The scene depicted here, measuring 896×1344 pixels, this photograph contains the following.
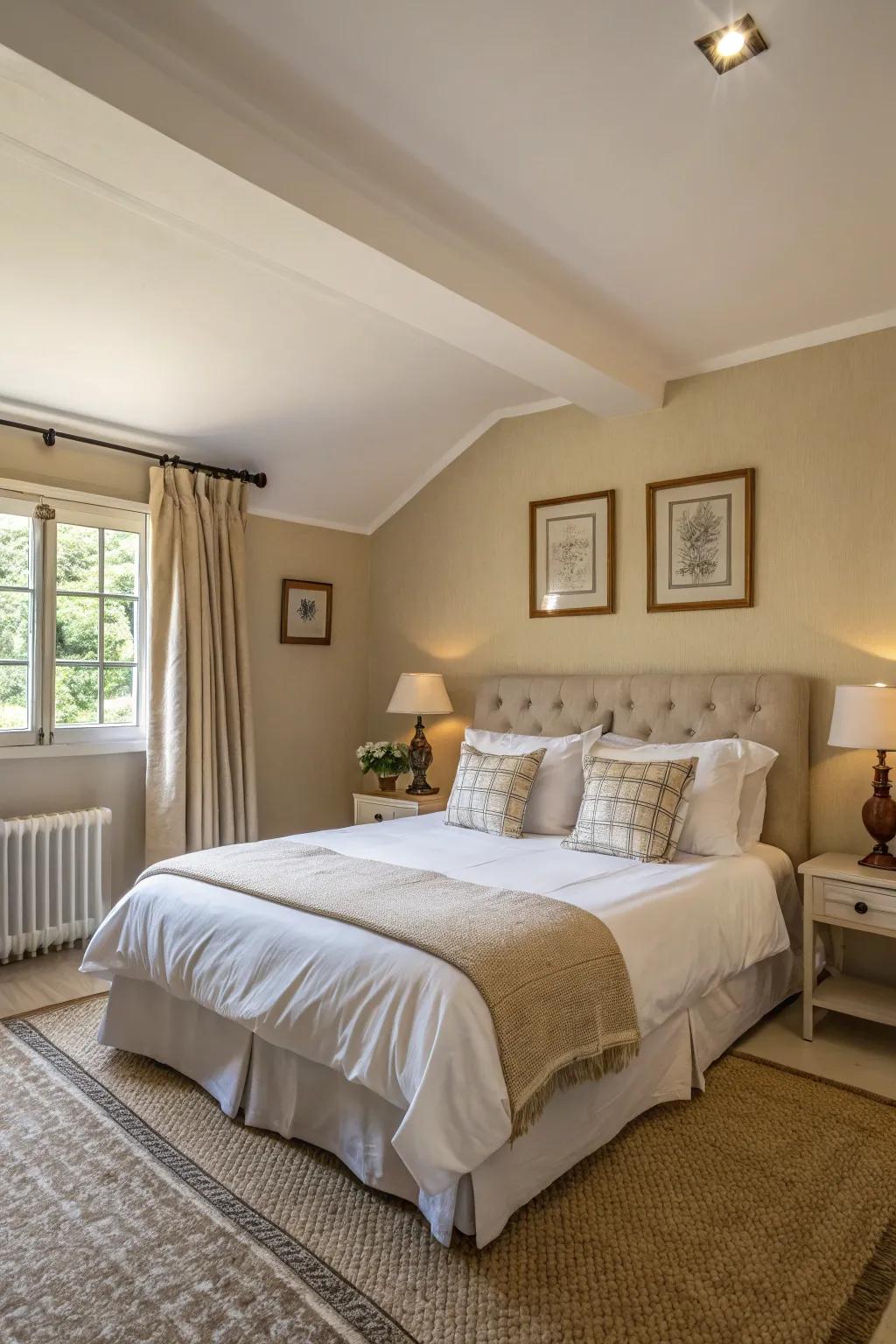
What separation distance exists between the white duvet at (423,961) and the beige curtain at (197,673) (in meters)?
1.01

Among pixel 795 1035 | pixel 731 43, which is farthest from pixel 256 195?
pixel 795 1035

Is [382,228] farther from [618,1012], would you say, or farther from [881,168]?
[618,1012]

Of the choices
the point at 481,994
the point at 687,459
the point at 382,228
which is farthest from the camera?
the point at 687,459

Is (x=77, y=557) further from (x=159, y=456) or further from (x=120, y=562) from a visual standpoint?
Answer: (x=159, y=456)

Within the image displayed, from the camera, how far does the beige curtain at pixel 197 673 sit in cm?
395

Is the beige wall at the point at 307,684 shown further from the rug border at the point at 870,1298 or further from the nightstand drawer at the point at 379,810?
the rug border at the point at 870,1298

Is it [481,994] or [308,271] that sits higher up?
[308,271]

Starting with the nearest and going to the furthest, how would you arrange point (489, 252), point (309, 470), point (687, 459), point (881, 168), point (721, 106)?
1. point (721, 106)
2. point (881, 168)
3. point (489, 252)
4. point (687, 459)
5. point (309, 470)

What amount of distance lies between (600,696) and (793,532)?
1.07m

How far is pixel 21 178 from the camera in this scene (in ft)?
7.95

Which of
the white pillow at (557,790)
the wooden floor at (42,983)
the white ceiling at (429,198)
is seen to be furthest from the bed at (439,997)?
the white ceiling at (429,198)

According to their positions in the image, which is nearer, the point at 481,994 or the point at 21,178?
the point at 481,994

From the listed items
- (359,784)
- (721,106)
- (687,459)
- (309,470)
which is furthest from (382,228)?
(359,784)

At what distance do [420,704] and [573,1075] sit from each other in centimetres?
251
